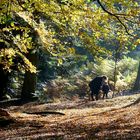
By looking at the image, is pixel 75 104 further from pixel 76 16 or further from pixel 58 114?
pixel 76 16

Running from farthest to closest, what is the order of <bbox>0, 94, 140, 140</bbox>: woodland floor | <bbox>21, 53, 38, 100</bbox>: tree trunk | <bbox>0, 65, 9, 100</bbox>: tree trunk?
1. <bbox>0, 65, 9, 100</bbox>: tree trunk
2. <bbox>21, 53, 38, 100</bbox>: tree trunk
3. <bbox>0, 94, 140, 140</bbox>: woodland floor

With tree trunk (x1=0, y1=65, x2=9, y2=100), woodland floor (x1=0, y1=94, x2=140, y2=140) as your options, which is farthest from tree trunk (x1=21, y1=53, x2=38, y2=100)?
woodland floor (x1=0, y1=94, x2=140, y2=140)

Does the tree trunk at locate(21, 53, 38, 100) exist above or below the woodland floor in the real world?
above

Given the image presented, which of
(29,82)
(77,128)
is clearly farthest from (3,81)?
(77,128)

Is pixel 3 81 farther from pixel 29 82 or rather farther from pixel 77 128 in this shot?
pixel 77 128

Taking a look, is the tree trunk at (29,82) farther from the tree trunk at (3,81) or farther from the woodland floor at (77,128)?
the woodland floor at (77,128)

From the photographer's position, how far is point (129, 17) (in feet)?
35.3

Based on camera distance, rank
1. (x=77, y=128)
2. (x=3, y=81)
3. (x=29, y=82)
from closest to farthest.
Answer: (x=77, y=128) → (x=29, y=82) → (x=3, y=81)

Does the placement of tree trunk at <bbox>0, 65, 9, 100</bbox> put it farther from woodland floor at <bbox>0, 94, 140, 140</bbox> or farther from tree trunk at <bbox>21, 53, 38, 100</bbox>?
woodland floor at <bbox>0, 94, 140, 140</bbox>

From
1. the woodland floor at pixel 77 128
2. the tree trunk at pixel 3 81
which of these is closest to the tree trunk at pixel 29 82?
the tree trunk at pixel 3 81

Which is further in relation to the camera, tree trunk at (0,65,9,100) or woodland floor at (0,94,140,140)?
tree trunk at (0,65,9,100)

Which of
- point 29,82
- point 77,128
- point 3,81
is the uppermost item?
point 3,81

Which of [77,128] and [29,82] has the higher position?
[29,82]

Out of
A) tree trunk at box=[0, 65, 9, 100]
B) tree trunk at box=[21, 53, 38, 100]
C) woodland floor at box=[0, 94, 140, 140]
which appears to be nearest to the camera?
woodland floor at box=[0, 94, 140, 140]
